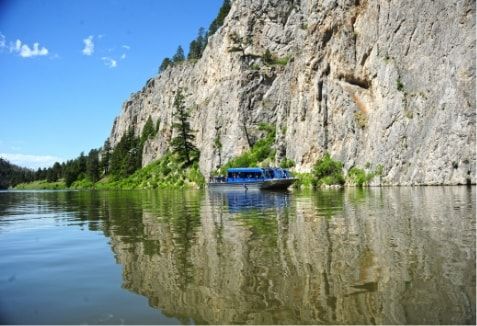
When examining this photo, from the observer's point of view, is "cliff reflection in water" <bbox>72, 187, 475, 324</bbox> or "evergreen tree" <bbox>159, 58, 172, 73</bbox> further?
"evergreen tree" <bbox>159, 58, 172, 73</bbox>

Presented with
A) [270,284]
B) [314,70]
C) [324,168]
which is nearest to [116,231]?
[270,284]

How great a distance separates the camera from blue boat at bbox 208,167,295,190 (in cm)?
5834

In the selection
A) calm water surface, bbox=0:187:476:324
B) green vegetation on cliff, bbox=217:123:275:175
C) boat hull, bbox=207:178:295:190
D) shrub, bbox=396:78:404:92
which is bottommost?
calm water surface, bbox=0:187:476:324

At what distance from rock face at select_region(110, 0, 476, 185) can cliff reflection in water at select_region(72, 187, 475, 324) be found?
3451 cm

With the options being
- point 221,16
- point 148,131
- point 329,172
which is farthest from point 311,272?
point 221,16

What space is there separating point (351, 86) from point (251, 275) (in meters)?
61.3

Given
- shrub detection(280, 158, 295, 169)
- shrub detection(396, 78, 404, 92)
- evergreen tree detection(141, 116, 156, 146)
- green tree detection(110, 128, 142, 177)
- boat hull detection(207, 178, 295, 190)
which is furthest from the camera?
evergreen tree detection(141, 116, 156, 146)

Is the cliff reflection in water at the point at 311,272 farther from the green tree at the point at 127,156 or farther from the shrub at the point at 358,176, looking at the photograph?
the green tree at the point at 127,156

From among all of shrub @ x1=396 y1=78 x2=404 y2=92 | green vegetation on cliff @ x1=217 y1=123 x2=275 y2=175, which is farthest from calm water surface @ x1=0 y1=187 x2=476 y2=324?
green vegetation on cliff @ x1=217 y1=123 x2=275 y2=175

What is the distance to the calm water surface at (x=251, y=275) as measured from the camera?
7.45 m

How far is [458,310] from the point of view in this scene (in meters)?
7.03

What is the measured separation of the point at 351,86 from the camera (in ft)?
221

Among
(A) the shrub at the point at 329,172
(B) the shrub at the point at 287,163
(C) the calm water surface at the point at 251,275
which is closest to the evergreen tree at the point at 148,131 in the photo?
(B) the shrub at the point at 287,163

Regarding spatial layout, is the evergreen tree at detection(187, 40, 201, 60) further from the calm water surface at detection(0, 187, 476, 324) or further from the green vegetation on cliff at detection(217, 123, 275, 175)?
the calm water surface at detection(0, 187, 476, 324)
